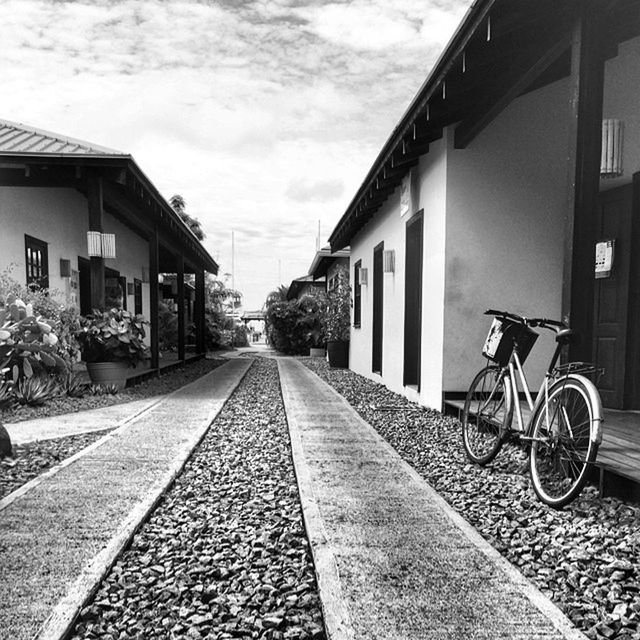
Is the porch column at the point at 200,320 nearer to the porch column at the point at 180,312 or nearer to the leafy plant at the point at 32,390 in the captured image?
the porch column at the point at 180,312

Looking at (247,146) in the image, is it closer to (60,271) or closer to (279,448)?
(60,271)

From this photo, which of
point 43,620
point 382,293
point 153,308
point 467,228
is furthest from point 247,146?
point 43,620

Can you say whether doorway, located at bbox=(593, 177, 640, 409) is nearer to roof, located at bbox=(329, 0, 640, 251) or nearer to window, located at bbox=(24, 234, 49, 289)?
roof, located at bbox=(329, 0, 640, 251)

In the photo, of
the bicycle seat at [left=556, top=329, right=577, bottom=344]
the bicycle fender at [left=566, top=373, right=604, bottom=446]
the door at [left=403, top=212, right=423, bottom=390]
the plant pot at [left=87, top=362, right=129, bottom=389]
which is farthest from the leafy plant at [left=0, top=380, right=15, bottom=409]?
the bicycle fender at [left=566, top=373, right=604, bottom=446]

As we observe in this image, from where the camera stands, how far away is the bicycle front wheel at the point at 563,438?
2.53 m

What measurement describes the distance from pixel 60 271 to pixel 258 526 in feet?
25.6

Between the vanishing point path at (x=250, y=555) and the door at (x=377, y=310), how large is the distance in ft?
17.5

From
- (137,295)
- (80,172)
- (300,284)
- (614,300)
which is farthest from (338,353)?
(300,284)

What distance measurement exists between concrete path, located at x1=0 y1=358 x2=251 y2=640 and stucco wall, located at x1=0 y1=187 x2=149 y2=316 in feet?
14.5

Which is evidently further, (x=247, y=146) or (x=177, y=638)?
(x=247, y=146)

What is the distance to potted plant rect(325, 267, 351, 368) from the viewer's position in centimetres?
→ 1212

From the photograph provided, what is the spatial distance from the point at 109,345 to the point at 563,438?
5.78m

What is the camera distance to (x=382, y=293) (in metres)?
9.00

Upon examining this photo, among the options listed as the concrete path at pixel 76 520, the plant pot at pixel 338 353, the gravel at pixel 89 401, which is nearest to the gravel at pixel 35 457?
the concrete path at pixel 76 520
